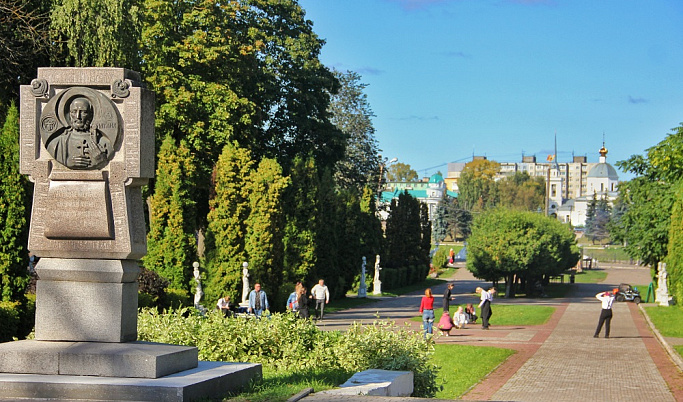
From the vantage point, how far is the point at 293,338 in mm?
13047

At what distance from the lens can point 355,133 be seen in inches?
2483

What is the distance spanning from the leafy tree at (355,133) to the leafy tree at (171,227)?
3024cm

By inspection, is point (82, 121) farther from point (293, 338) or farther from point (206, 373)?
point (293, 338)

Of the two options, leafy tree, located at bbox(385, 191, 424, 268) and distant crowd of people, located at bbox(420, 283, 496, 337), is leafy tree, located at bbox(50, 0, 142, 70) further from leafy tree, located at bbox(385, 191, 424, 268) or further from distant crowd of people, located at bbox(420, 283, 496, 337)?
leafy tree, located at bbox(385, 191, 424, 268)

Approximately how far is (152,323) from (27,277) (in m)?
6.84

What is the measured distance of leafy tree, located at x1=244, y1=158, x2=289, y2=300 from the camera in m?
31.9

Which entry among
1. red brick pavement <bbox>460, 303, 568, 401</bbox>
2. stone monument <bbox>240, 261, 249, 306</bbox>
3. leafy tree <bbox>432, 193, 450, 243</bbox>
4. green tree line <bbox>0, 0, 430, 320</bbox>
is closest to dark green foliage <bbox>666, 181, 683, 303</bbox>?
red brick pavement <bbox>460, 303, 568, 401</bbox>

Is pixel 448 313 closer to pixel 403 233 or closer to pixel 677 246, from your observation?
pixel 677 246

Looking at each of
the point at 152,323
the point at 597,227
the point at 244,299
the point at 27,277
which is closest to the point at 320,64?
the point at 244,299

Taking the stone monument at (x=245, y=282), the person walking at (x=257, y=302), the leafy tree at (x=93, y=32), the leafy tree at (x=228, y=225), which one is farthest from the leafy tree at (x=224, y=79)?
the person walking at (x=257, y=302)

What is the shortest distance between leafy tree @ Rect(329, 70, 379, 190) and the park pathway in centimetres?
2240

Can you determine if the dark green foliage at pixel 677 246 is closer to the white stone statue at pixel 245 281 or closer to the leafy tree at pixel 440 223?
the white stone statue at pixel 245 281

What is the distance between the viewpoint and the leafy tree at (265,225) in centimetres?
3189

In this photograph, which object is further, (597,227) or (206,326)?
(597,227)
